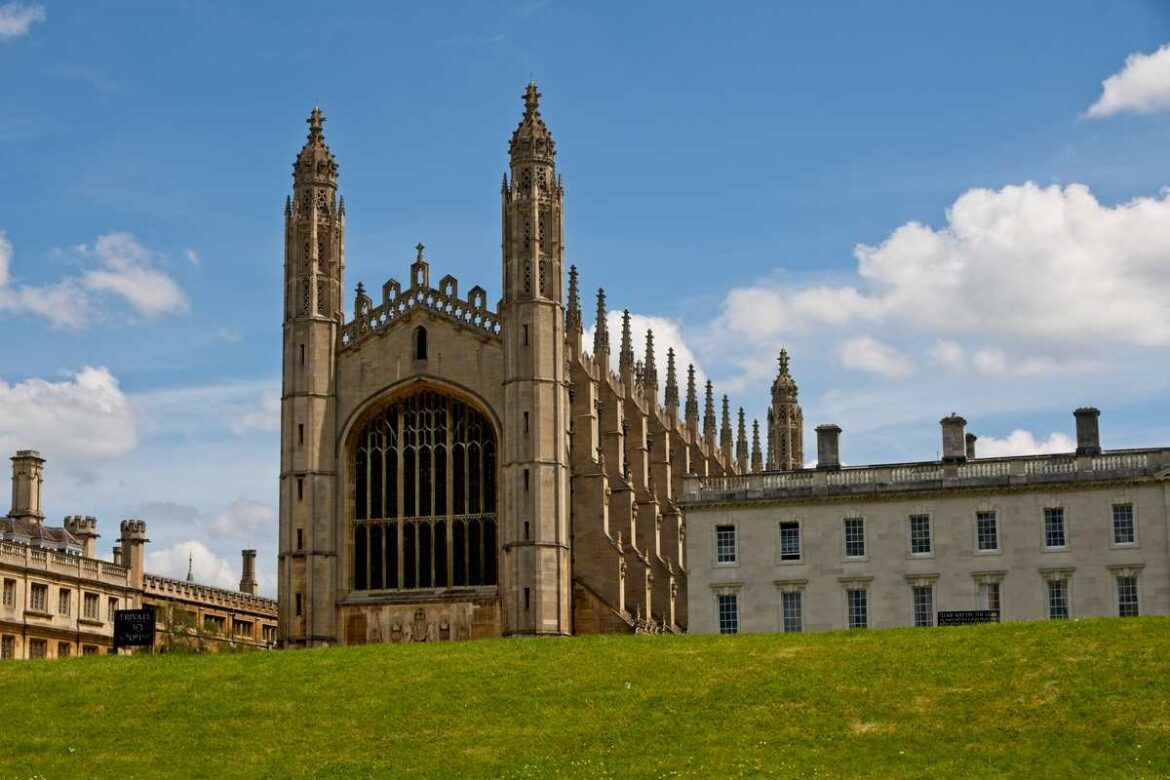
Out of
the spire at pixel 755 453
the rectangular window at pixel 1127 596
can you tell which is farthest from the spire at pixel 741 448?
the rectangular window at pixel 1127 596

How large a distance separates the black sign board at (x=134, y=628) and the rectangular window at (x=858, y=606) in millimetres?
22669

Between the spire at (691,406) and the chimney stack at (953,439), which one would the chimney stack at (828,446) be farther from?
the spire at (691,406)

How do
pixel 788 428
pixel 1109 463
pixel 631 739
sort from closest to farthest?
pixel 631 739 → pixel 1109 463 → pixel 788 428

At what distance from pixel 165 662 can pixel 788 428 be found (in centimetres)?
6246

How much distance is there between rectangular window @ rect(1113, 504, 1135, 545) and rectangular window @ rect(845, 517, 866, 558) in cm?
796

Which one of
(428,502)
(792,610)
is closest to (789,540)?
(792,610)

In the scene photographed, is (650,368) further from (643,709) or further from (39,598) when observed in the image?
(643,709)

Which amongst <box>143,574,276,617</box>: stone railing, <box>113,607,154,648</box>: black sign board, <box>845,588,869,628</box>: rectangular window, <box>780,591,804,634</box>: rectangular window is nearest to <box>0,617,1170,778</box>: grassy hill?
<box>113,607,154,648</box>: black sign board

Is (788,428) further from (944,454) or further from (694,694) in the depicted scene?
(694,694)

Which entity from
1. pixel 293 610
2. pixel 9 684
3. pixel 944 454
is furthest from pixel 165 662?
pixel 944 454

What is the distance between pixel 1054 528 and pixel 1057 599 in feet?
7.49

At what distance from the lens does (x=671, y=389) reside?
87.9 meters

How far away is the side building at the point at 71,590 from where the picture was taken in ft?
234

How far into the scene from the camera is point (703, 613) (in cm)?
6322
